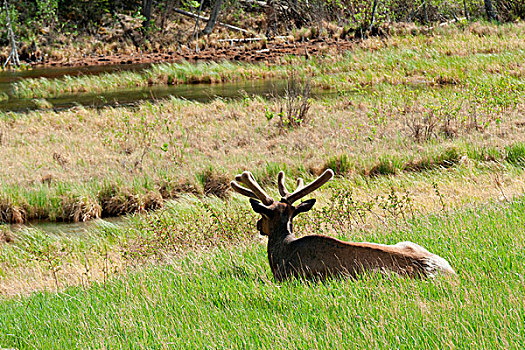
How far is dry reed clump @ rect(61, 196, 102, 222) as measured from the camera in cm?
1074

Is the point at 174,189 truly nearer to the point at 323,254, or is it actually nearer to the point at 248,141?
the point at 248,141

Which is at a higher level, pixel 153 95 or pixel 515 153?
pixel 515 153

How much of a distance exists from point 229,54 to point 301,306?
3137cm

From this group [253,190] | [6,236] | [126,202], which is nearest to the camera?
[253,190]

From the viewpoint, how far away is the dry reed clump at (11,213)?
1071 cm

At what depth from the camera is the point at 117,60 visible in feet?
118

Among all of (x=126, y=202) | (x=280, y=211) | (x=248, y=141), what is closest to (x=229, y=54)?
(x=248, y=141)

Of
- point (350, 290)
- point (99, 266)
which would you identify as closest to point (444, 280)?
point (350, 290)

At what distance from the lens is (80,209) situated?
422 inches

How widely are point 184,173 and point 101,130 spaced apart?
4997 mm

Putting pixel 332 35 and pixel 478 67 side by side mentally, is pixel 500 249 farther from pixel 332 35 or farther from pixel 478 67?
pixel 332 35

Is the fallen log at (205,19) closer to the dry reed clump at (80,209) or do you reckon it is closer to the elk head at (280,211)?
the dry reed clump at (80,209)

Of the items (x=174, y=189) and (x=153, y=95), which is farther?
Answer: (x=153, y=95)

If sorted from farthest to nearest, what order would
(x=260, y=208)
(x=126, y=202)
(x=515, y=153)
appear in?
(x=126, y=202) → (x=515, y=153) → (x=260, y=208)
